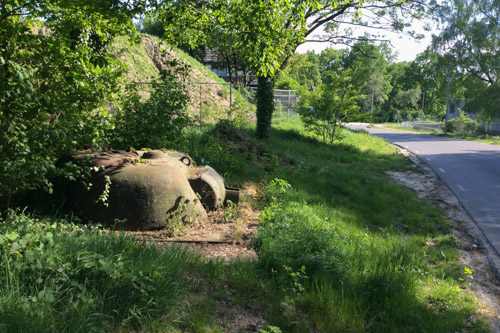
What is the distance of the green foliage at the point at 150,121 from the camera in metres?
7.96

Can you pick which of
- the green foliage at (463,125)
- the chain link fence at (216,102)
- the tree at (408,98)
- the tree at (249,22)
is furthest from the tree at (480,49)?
the tree at (408,98)

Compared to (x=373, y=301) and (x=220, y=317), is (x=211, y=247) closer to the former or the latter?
(x=220, y=317)

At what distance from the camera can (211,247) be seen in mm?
5559

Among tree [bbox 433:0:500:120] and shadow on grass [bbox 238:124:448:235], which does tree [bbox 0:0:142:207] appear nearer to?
shadow on grass [bbox 238:124:448:235]

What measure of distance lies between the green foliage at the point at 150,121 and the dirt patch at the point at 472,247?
19.3 ft

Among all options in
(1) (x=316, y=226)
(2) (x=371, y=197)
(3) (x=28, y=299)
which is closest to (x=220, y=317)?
(3) (x=28, y=299)

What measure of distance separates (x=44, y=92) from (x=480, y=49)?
144 feet

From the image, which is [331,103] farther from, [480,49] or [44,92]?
[480,49]

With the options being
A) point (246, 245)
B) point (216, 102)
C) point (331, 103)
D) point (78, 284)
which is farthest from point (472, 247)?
point (216, 102)

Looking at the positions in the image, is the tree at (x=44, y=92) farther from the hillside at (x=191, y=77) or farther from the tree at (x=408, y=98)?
the tree at (x=408, y=98)

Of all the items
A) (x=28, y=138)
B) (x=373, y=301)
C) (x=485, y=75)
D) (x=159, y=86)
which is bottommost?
(x=373, y=301)

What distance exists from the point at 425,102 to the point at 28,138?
335 feet

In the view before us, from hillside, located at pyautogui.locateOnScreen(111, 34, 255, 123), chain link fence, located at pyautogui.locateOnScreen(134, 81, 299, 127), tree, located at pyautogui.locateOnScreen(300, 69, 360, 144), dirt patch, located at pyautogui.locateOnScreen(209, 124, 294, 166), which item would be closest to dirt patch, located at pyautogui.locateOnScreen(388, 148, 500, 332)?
dirt patch, located at pyautogui.locateOnScreen(209, 124, 294, 166)

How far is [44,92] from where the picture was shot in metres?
5.11
